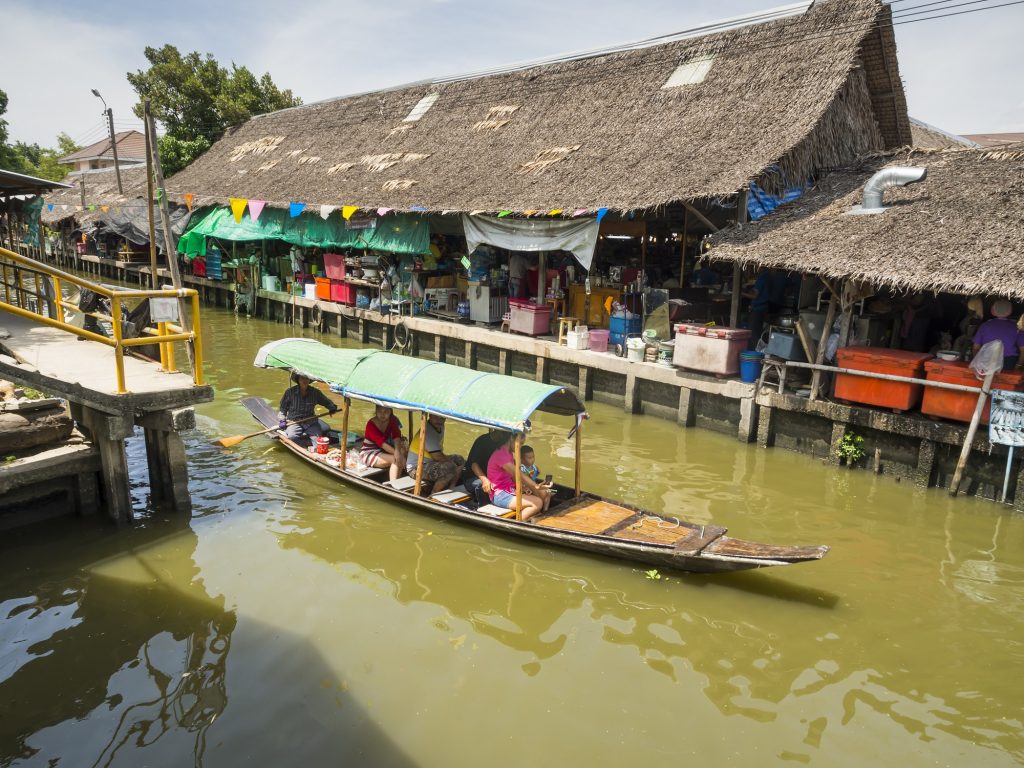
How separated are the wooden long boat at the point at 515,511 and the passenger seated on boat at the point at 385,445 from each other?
157 millimetres

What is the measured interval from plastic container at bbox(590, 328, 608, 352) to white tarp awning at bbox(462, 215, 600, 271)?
132 centimetres

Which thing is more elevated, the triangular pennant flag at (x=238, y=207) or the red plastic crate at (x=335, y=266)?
the triangular pennant flag at (x=238, y=207)

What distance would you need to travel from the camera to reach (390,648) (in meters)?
6.06

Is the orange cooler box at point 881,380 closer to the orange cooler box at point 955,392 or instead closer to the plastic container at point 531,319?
the orange cooler box at point 955,392

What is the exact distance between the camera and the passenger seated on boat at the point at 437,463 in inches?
346

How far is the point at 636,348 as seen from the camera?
43.8 ft

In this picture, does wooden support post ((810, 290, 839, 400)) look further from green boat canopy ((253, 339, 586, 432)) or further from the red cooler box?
green boat canopy ((253, 339, 586, 432))

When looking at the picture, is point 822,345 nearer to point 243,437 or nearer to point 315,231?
point 243,437

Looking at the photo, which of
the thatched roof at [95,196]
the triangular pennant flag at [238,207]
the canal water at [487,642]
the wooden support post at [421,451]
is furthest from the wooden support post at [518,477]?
the thatched roof at [95,196]

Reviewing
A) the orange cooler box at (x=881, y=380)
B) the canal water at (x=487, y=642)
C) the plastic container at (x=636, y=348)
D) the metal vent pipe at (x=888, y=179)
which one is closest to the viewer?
the canal water at (x=487, y=642)

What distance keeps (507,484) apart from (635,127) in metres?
10.4

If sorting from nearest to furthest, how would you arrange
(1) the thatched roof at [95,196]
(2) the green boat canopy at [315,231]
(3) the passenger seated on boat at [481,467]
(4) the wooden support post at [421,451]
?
(4) the wooden support post at [421,451] → (3) the passenger seated on boat at [481,467] → (2) the green boat canopy at [315,231] → (1) the thatched roof at [95,196]

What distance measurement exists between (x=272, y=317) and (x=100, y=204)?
46.1ft

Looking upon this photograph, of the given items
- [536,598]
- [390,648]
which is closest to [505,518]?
[536,598]
